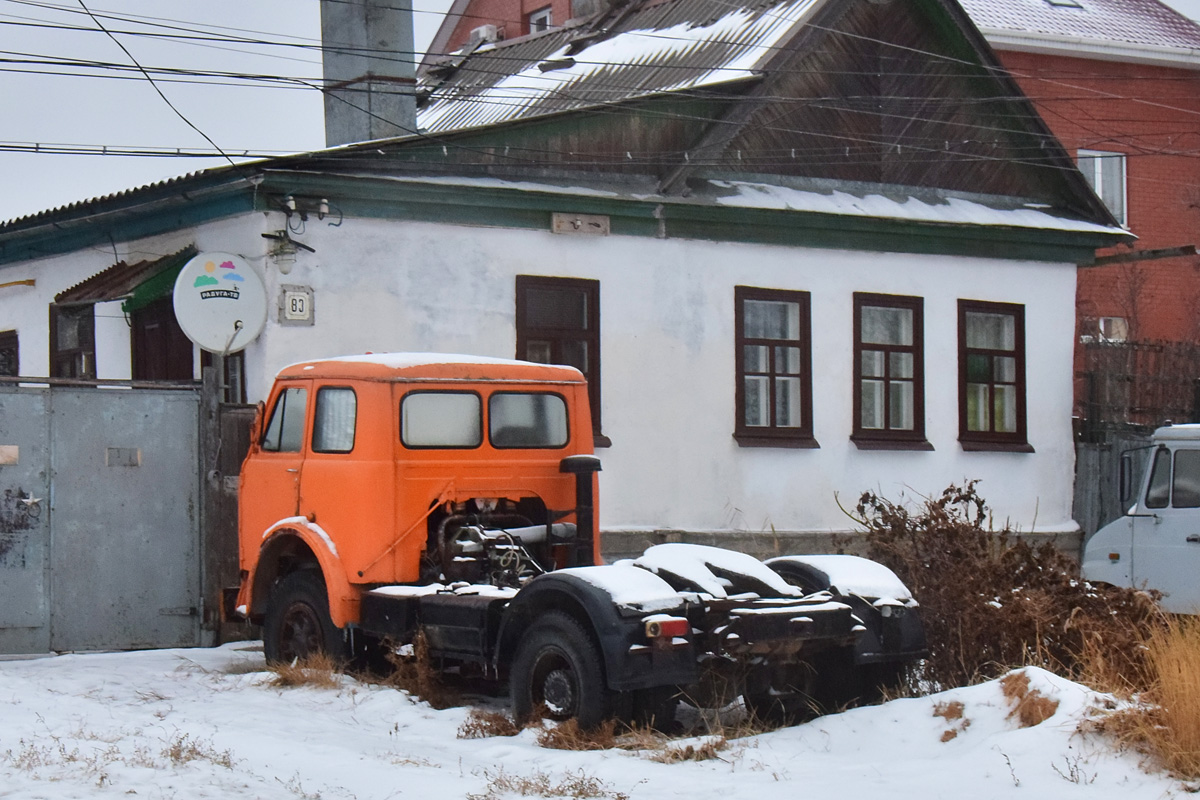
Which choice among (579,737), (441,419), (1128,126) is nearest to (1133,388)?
(1128,126)

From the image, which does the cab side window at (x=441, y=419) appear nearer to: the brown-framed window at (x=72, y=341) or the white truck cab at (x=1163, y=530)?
the white truck cab at (x=1163, y=530)

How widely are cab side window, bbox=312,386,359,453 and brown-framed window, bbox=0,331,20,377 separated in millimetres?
8288

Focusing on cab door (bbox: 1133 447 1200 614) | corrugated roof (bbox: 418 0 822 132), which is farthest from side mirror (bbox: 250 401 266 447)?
cab door (bbox: 1133 447 1200 614)

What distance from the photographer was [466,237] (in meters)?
14.9

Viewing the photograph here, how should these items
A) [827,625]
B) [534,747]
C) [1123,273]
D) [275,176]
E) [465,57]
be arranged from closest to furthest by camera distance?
[534,747], [827,625], [275,176], [465,57], [1123,273]

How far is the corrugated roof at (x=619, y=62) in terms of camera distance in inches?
687

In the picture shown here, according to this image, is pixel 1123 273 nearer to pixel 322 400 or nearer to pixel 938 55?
pixel 938 55

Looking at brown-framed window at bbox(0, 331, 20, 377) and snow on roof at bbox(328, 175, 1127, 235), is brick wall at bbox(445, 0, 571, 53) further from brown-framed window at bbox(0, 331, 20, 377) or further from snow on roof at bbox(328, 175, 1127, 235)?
brown-framed window at bbox(0, 331, 20, 377)

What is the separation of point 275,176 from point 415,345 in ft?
6.44

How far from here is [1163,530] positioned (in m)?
13.0

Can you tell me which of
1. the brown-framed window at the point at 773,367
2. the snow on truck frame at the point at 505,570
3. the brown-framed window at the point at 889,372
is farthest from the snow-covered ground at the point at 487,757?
the brown-framed window at the point at 889,372

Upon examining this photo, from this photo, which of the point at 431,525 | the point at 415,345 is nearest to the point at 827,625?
the point at 431,525

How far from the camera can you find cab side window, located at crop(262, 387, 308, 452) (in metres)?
10.9

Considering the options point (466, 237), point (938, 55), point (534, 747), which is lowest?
point (534, 747)
